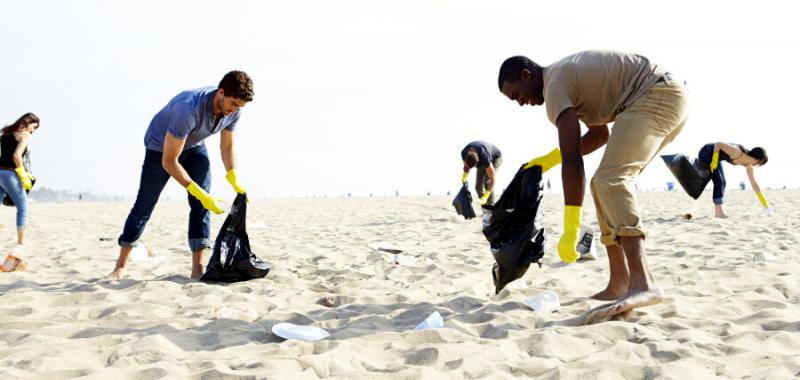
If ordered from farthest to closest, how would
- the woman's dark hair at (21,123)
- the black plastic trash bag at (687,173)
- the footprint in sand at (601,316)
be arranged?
the black plastic trash bag at (687,173) → the woman's dark hair at (21,123) → the footprint in sand at (601,316)

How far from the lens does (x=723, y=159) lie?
796 centimetres

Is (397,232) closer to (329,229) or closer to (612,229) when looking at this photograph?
(329,229)

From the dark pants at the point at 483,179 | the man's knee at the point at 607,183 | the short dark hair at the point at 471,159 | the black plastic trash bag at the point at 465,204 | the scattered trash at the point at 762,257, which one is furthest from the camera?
the black plastic trash bag at the point at 465,204

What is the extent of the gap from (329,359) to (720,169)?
7.68 metres

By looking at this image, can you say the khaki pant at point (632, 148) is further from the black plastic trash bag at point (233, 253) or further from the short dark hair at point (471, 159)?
the short dark hair at point (471, 159)

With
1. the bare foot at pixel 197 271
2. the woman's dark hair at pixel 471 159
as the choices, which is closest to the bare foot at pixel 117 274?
the bare foot at pixel 197 271

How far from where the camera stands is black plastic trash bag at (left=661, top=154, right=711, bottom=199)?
8188 millimetres

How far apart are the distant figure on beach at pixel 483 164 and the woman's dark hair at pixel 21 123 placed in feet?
17.5

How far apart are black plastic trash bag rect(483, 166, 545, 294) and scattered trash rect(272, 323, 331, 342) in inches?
41.0

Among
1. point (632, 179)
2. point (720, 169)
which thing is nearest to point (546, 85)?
point (632, 179)

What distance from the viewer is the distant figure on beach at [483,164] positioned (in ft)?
26.6

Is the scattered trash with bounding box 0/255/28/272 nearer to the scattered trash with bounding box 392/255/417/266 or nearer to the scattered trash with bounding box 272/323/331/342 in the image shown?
the scattered trash with bounding box 392/255/417/266

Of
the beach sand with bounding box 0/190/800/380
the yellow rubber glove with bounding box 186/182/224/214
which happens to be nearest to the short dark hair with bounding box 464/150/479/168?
the beach sand with bounding box 0/190/800/380

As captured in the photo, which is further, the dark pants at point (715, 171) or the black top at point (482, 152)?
the black top at point (482, 152)
